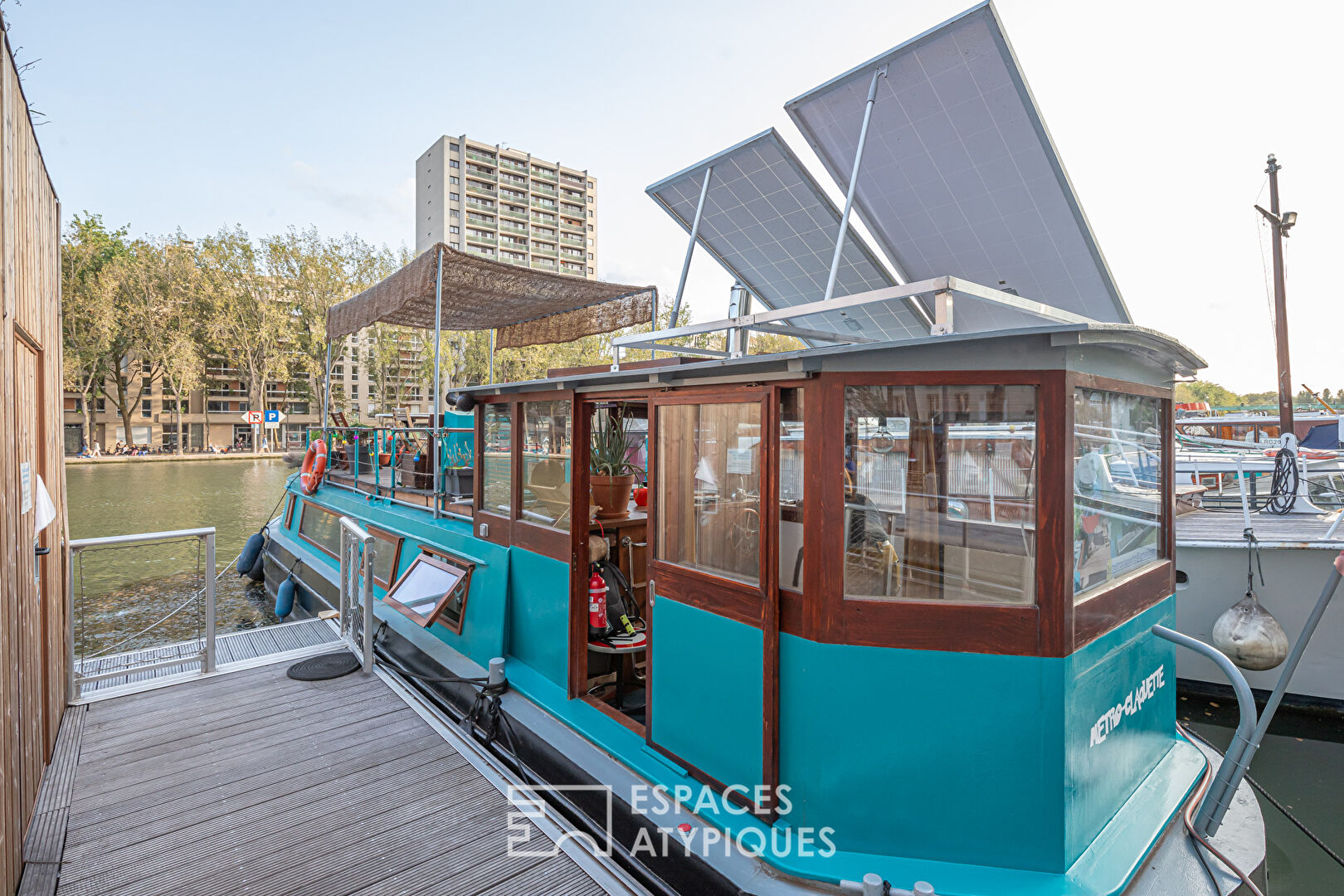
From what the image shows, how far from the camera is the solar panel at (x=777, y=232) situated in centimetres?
555

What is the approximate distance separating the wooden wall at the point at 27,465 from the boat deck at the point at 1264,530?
25.6ft

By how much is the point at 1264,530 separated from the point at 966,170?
16.8 ft

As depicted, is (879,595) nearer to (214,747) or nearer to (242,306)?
(214,747)

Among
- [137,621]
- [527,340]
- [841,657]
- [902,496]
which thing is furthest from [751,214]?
[137,621]

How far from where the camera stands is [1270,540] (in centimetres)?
633

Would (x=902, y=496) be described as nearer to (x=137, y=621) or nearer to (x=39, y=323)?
(x=39, y=323)

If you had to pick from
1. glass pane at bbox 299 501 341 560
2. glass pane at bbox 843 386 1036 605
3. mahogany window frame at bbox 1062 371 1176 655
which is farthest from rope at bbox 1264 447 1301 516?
glass pane at bbox 299 501 341 560

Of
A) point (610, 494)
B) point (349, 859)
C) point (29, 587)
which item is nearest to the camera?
point (349, 859)

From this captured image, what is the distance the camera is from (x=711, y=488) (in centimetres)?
337

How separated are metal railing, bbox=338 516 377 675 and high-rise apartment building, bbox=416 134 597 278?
2726 inches

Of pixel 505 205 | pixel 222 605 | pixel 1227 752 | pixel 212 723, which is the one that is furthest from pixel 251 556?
pixel 505 205

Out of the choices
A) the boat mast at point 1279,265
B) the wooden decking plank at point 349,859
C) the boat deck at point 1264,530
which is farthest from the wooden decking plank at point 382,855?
the boat mast at point 1279,265

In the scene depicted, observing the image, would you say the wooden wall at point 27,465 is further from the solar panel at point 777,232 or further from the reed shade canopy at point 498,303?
the solar panel at point 777,232

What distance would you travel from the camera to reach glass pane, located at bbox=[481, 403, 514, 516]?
5008 mm
